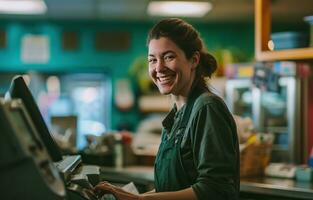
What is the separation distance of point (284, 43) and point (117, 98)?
4.87 m

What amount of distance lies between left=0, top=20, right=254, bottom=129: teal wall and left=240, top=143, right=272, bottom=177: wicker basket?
4.86 meters

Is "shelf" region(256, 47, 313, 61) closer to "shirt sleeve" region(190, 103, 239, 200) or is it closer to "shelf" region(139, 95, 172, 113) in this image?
"shirt sleeve" region(190, 103, 239, 200)

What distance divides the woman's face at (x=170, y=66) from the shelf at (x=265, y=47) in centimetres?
135

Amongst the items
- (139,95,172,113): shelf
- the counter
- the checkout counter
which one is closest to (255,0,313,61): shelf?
the counter

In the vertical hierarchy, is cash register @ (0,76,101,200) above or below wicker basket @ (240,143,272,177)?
above

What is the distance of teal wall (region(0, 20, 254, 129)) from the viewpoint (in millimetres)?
8242

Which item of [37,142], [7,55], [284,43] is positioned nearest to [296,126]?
[284,43]

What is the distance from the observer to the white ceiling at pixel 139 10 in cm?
668

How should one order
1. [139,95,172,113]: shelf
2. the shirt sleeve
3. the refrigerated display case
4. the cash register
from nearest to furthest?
the cash register → the shirt sleeve → the refrigerated display case → [139,95,172,113]: shelf

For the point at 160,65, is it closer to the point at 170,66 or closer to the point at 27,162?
the point at 170,66

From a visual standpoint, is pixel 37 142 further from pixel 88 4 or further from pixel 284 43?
pixel 88 4

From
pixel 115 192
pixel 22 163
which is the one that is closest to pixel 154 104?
pixel 115 192

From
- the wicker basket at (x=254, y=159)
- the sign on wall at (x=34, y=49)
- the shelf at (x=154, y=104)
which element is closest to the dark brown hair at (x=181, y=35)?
the wicker basket at (x=254, y=159)

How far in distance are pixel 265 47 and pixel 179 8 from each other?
3653mm
